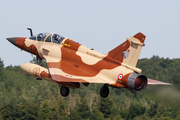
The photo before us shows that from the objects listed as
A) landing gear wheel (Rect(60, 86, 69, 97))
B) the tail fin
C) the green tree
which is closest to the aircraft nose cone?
landing gear wheel (Rect(60, 86, 69, 97))

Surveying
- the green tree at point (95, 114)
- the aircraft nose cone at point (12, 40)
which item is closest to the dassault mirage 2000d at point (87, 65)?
the aircraft nose cone at point (12, 40)

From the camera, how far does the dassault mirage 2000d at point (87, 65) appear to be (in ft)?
67.3

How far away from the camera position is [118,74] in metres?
20.6

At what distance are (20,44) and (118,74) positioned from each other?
28.5 feet

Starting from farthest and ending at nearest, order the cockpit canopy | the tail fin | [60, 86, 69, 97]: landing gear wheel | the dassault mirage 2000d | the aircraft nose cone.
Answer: the aircraft nose cone → the cockpit canopy → [60, 86, 69, 97]: landing gear wheel → the tail fin → the dassault mirage 2000d

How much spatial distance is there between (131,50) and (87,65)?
9.51 feet

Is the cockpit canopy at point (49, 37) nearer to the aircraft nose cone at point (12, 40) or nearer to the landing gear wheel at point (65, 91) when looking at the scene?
the aircraft nose cone at point (12, 40)

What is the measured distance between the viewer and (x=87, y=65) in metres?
22.3

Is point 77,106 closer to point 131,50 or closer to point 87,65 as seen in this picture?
point 87,65

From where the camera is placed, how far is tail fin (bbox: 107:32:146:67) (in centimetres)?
2103

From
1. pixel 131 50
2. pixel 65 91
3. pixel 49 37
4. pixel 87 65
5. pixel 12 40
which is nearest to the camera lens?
pixel 131 50

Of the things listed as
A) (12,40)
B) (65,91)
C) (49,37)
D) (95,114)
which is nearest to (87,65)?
(65,91)

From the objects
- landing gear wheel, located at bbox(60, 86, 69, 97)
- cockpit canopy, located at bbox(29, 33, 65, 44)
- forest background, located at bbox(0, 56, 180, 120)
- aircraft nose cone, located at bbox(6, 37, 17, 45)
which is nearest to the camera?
landing gear wheel, located at bbox(60, 86, 69, 97)

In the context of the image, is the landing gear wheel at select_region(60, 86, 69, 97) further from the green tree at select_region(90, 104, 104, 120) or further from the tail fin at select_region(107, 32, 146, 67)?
the green tree at select_region(90, 104, 104, 120)
